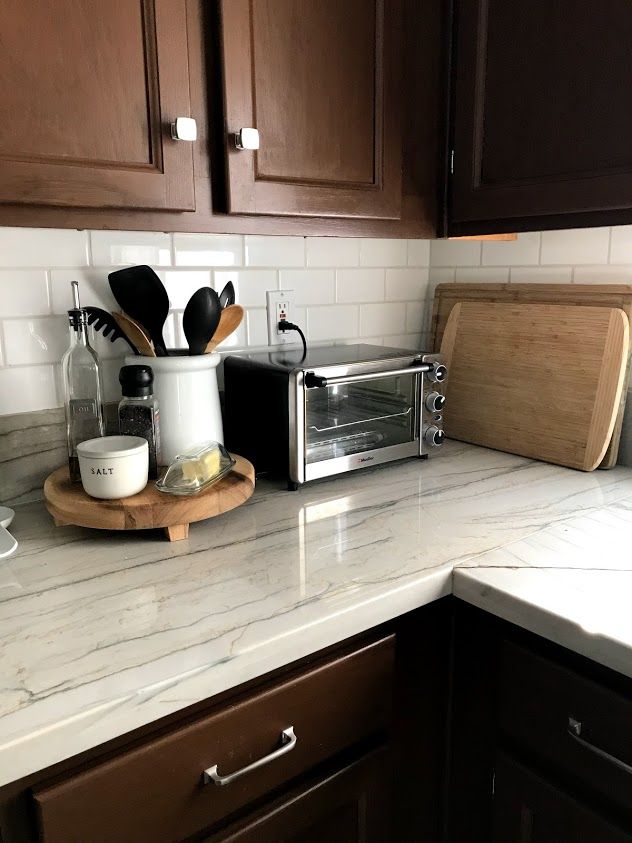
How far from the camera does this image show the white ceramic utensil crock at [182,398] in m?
1.22

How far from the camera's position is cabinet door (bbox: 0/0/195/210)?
3.06ft

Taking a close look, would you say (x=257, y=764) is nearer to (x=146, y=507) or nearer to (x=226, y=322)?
(x=146, y=507)

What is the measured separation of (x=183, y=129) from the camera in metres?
1.04

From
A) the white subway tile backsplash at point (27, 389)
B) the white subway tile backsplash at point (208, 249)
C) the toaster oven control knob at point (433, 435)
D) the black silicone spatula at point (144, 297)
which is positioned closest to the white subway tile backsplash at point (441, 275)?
the toaster oven control knob at point (433, 435)

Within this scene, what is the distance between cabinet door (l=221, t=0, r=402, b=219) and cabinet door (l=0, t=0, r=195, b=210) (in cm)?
9

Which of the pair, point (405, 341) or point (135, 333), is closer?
point (135, 333)

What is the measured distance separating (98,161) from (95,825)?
865mm

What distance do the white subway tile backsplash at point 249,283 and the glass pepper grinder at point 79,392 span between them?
0.33 meters

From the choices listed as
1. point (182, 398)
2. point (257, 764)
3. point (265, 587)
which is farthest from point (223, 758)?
point (182, 398)

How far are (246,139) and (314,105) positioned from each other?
175mm

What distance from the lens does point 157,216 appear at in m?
1.11

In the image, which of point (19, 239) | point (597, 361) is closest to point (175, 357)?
point (19, 239)

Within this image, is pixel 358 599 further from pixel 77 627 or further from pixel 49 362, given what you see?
pixel 49 362

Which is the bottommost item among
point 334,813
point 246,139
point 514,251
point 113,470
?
point 334,813
